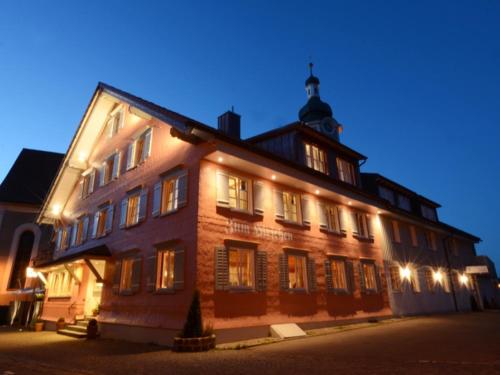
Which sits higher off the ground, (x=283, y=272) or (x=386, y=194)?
(x=386, y=194)

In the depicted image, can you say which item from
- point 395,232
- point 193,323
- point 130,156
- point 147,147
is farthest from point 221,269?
point 395,232

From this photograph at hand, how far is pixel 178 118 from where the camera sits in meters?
11.9

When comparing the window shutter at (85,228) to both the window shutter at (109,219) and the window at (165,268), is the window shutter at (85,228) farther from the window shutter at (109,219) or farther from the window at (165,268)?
the window at (165,268)

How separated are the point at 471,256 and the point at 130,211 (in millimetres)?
31254

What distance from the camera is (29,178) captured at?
31156mm

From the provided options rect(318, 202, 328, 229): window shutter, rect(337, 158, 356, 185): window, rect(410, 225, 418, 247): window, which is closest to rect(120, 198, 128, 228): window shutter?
rect(318, 202, 328, 229): window shutter

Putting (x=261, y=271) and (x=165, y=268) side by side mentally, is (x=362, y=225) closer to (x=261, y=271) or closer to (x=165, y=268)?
(x=261, y=271)

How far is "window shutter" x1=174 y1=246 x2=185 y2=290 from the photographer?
36.4ft

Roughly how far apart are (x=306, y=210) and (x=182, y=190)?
6043 millimetres

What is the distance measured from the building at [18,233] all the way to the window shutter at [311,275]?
2047cm

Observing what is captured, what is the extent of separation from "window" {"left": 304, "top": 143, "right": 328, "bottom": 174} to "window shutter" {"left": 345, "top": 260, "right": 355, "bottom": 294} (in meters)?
4.96

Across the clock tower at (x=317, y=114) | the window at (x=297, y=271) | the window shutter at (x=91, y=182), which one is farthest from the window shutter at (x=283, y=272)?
the clock tower at (x=317, y=114)

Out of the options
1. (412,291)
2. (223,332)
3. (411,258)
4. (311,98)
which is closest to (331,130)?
(311,98)

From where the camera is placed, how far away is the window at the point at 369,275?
58.4 ft
